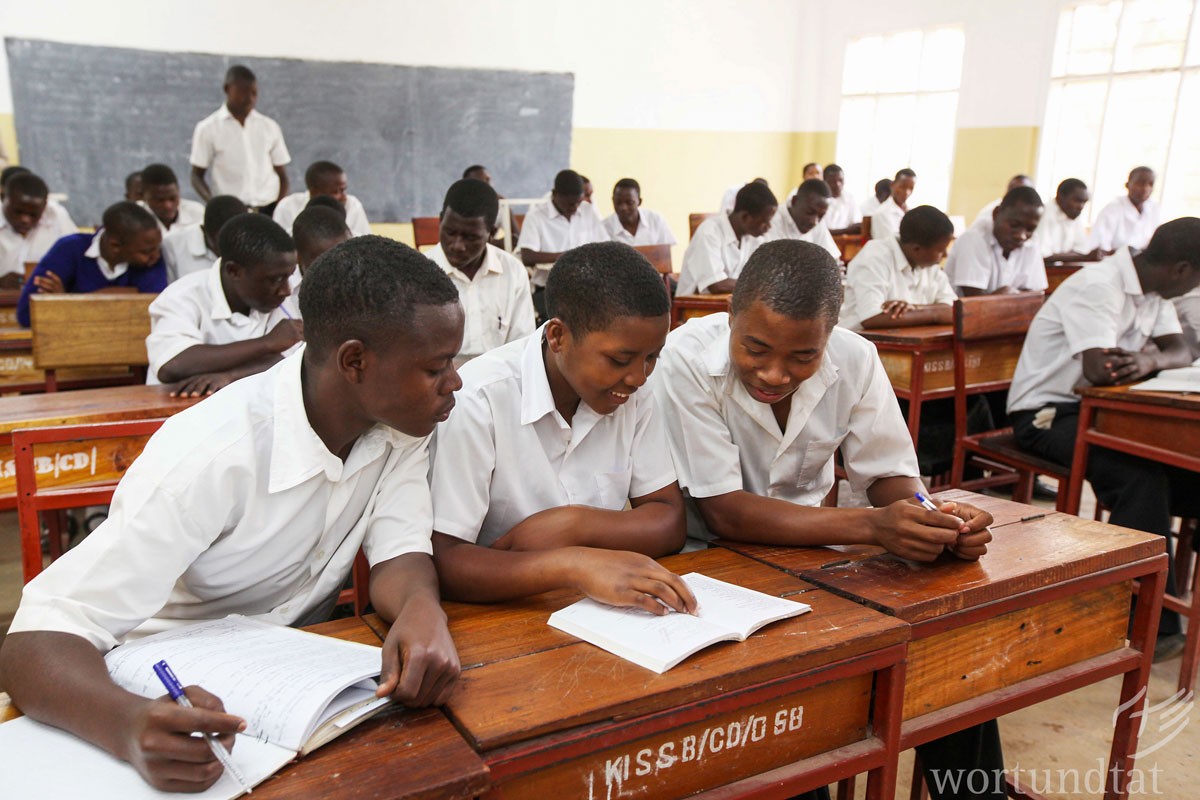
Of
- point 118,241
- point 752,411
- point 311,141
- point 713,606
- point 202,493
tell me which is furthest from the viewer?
point 311,141

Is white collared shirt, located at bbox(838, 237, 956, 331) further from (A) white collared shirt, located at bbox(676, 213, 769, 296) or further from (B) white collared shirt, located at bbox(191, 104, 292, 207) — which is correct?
(B) white collared shirt, located at bbox(191, 104, 292, 207)

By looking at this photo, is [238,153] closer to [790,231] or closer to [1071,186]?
[790,231]

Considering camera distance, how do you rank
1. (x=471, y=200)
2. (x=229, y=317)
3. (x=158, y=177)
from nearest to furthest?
(x=229, y=317), (x=471, y=200), (x=158, y=177)

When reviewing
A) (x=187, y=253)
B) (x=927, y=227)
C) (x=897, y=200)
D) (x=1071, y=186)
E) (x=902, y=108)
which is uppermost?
(x=902, y=108)

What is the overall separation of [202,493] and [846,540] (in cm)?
97

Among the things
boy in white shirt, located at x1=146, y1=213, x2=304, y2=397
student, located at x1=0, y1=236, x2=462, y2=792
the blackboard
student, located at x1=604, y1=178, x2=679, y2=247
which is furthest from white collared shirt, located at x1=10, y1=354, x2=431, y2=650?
the blackboard

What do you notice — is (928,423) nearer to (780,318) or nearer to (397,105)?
(780,318)

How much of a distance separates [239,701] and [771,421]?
1084mm

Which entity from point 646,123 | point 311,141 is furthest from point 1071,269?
point 311,141

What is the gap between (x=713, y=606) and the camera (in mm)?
1146

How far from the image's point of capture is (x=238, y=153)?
19.2ft

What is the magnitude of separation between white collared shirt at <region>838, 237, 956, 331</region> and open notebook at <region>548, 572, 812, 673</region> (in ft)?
8.98

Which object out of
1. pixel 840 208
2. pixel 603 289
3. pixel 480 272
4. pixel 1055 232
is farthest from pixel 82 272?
pixel 840 208

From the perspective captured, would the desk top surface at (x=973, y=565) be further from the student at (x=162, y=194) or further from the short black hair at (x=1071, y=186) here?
the short black hair at (x=1071, y=186)
